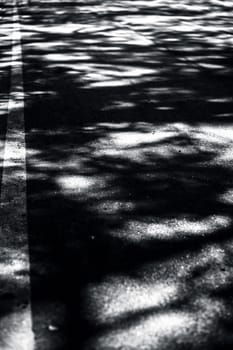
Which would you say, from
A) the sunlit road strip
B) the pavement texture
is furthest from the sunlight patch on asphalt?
the sunlit road strip

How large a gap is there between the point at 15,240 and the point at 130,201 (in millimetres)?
1031

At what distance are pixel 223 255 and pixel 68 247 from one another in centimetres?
107

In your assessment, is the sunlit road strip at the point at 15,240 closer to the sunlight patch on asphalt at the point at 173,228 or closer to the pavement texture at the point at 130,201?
the pavement texture at the point at 130,201

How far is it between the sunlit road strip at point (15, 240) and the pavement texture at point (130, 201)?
0.06 meters

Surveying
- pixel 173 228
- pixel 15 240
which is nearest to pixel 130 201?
pixel 173 228

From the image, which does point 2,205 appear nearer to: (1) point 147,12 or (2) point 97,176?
(2) point 97,176

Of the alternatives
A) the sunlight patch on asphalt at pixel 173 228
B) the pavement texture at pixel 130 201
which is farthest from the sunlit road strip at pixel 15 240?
the sunlight patch on asphalt at pixel 173 228

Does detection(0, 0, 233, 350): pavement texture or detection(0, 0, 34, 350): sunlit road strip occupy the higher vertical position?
detection(0, 0, 34, 350): sunlit road strip

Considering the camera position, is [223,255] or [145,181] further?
[145,181]

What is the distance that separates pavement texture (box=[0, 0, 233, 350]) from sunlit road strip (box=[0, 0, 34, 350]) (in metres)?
0.06

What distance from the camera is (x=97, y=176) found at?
14.2ft

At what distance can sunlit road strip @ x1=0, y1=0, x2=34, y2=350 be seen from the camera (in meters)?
2.56

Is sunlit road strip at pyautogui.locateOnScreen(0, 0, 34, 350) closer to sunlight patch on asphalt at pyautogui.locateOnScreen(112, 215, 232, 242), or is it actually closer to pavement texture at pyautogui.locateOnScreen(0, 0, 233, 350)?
pavement texture at pyautogui.locateOnScreen(0, 0, 233, 350)

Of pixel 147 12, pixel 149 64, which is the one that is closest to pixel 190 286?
pixel 149 64
